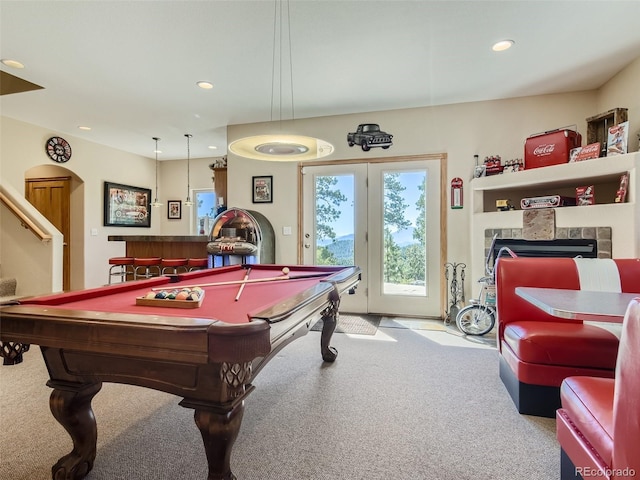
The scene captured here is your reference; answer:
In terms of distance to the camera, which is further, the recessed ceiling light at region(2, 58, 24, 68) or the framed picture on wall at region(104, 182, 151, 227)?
the framed picture on wall at region(104, 182, 151, 227)

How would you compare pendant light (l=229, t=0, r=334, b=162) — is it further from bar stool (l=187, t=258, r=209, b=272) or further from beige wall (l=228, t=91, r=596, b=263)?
bar stool (l=187, t=258, r=209, b=272)

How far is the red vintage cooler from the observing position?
3396 mm

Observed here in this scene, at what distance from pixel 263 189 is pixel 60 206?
3753mm

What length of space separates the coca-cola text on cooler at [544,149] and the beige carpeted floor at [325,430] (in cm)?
232

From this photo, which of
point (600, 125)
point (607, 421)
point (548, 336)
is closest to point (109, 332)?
point (607, 421)

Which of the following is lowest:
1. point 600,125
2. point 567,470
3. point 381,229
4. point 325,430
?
point 325,430

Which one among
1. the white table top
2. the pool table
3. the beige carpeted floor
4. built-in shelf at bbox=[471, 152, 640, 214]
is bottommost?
the beige carpeted floor

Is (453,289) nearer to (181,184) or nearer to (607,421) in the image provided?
(607,421)

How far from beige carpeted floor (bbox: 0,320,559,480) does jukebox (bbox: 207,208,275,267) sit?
1856 millimetres

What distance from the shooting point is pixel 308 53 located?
9.80 ft

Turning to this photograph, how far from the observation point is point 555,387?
1901 mm

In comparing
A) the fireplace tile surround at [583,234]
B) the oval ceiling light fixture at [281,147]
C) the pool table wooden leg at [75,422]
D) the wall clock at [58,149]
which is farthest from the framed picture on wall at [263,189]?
the pool table wooden leg at [75,422]

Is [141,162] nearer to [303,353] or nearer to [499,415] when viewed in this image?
[303,353]

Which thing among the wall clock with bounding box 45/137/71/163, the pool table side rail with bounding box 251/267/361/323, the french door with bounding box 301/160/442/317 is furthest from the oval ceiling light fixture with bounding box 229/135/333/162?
the wall clock with bounding box 45/137/71/163
